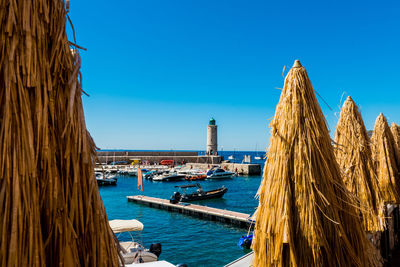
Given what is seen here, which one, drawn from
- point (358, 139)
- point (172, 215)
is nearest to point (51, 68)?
point (358, 139)

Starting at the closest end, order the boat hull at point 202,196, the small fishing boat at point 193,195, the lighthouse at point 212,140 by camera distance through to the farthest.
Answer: the small fishing boat at point 193,195
the boat hull at point 202,196
the lighthouse at point 212,140

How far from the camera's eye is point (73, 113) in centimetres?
171

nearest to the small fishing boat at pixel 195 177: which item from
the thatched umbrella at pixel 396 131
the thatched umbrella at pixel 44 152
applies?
the thatched umbrella at pixel 396 131

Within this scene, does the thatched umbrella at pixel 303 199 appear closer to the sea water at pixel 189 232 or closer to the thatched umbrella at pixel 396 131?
the thatched umbrella at pixel 396 131

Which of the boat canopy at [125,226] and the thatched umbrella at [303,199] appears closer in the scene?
the thatched umbrella at [303,199]

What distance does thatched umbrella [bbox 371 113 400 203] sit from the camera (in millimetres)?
8062

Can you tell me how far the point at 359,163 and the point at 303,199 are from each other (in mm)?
3678

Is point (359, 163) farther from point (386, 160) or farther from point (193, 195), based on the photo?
point (193, 195)

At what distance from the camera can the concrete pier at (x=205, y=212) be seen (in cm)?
1983

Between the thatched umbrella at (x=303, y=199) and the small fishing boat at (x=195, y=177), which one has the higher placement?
the thatched umbrella at (x=303, y=199)

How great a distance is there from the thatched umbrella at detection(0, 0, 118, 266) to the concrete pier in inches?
704

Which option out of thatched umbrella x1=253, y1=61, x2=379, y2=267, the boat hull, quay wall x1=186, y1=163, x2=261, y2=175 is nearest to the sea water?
the boat hull

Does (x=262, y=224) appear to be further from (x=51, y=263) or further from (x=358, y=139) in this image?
(x=358, y=139)

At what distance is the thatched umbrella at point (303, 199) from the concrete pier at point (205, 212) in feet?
50.8
